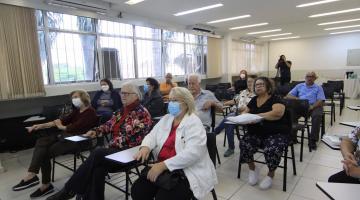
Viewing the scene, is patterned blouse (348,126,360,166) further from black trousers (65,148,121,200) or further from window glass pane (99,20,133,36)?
window glass pane (99,20,133,36)

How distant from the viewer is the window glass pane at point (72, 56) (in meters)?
4.52

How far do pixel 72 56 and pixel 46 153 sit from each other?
276 centimetres

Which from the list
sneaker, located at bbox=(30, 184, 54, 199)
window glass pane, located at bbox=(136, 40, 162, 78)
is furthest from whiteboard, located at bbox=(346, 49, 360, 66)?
sneaker, located at bbox=(30, 184, 54, 199)

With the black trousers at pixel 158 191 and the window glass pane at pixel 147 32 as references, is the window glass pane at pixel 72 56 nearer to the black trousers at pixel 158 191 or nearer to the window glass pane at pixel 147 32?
the window glass pane at pixel 147 32

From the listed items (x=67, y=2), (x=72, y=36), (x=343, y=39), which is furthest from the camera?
(x=343, y=39)

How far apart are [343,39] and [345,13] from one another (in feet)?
16.9

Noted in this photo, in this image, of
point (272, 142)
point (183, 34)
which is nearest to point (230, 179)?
point (272, 142)

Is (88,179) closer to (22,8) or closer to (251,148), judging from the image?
(251,148)

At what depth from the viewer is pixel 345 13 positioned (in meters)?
6.17

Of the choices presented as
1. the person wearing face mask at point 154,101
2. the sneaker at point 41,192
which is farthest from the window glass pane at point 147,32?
the sneaker at point 41,192

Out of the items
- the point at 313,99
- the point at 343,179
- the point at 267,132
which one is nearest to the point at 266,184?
the point at 267,132

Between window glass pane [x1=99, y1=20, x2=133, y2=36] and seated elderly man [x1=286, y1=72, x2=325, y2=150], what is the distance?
4.02 metres

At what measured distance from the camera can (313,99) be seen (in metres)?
3.99

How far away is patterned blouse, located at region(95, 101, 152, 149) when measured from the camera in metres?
2.19
